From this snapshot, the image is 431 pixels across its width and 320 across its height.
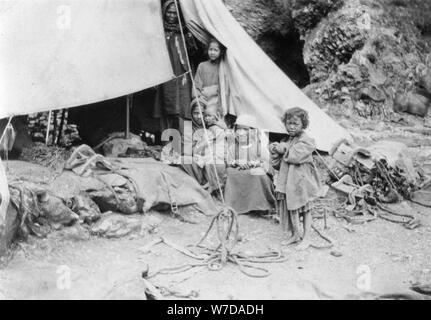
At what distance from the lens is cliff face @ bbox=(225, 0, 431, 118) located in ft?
28.6

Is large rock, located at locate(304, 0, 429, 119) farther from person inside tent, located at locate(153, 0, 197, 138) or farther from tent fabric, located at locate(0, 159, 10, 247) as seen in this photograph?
tent fabric, located at locate(0, 159, 10, 247)

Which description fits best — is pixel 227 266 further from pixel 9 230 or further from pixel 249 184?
pixel 9 230

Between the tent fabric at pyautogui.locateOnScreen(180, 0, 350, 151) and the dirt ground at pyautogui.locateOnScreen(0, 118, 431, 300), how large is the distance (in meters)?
1.52

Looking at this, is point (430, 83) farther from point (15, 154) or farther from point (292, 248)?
point (15, 154)

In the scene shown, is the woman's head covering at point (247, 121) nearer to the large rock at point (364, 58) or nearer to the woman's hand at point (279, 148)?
the woman's hand at point (279, 148)

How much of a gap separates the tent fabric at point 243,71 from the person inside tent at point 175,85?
0.19 metres

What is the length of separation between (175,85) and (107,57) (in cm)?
120

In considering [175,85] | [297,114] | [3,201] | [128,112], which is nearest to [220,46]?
[175,85]

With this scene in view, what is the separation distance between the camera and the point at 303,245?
459 centimetres

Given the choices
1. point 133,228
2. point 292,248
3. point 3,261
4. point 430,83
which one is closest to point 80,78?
point 133,228

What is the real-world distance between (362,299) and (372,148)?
2.91 meters

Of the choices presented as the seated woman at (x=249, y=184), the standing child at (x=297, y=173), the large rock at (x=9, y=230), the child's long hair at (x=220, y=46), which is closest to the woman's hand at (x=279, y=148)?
the standing child at (x=297, y=173)

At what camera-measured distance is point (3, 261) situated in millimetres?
3768
